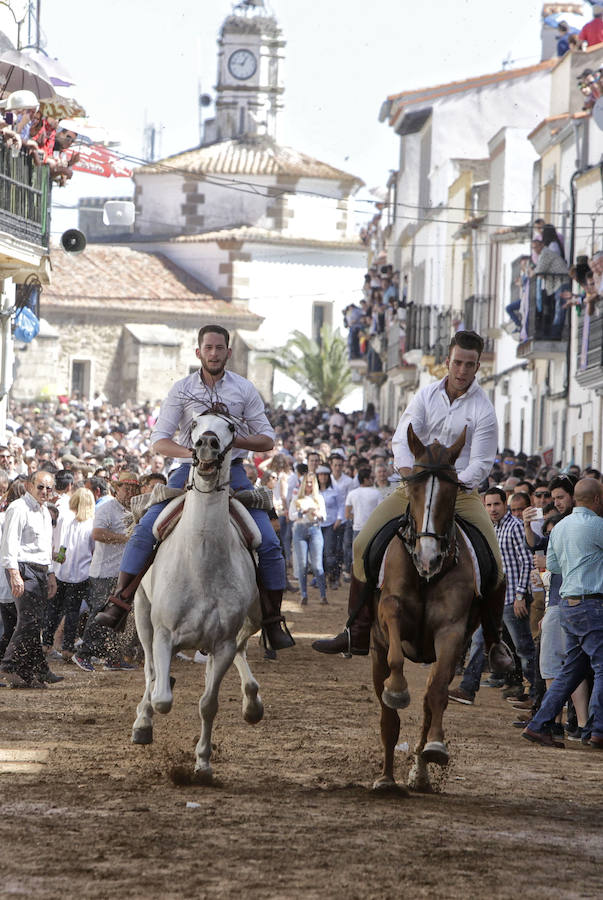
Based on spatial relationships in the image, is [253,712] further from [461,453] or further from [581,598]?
[581,598]

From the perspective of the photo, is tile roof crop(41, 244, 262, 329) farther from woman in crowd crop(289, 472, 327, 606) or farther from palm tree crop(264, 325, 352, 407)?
woman in crowd crop(289, 472, 327, 606)

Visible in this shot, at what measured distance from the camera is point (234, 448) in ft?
31.3

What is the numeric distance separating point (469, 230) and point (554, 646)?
113 feet

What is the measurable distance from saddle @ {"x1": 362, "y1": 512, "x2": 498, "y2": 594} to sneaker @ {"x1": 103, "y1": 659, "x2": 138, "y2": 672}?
6.66 m

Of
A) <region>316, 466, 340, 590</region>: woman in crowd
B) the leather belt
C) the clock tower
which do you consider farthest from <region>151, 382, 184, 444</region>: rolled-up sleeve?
the clock tower

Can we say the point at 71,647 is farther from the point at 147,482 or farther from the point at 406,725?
the point at 406,725

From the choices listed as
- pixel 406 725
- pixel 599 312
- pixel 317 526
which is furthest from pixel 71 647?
pixel 599 312

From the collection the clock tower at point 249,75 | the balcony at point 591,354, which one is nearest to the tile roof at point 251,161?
the clock tower at point 249,75

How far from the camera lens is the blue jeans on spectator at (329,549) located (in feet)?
79.3

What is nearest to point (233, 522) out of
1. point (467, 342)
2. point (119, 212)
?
point (467, 342)

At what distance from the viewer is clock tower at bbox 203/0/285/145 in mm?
87688

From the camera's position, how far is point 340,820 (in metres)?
8.14

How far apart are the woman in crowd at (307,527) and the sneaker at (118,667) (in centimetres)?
668

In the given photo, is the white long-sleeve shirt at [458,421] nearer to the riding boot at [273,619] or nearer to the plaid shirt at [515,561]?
the riding boot at [273,619]
